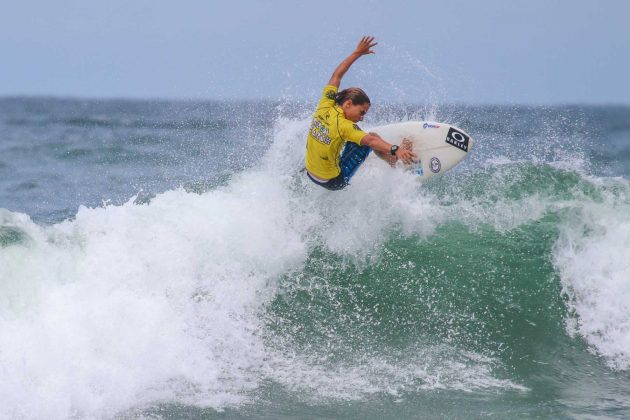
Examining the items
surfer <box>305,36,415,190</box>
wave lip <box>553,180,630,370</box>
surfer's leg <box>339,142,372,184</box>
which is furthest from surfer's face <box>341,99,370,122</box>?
wave lip <box>553,180,630,370</box>

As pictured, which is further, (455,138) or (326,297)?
(455,138)

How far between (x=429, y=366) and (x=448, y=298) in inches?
50.0

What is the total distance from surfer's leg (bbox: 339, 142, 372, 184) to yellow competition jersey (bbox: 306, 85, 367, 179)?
0.10 m

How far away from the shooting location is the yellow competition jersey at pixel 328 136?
695 cm

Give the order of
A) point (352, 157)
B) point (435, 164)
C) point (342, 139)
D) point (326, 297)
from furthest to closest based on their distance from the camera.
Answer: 1. point (435, 164)
2. point (326, 297)
3. point (352, 157)
4. point (342, 139)

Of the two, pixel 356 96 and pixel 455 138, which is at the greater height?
pixel 356 96

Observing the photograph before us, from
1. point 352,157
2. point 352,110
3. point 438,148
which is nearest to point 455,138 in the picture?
point 438,148

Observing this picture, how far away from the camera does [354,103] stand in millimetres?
7109

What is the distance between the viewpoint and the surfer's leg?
748cm

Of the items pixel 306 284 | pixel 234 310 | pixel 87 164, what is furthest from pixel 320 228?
pixel 87 164

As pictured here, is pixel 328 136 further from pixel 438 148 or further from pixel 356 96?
pixel 438 148

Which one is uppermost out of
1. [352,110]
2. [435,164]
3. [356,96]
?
[356,96]

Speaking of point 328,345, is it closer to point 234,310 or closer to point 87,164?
point 234,310

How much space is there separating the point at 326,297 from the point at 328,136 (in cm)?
166
